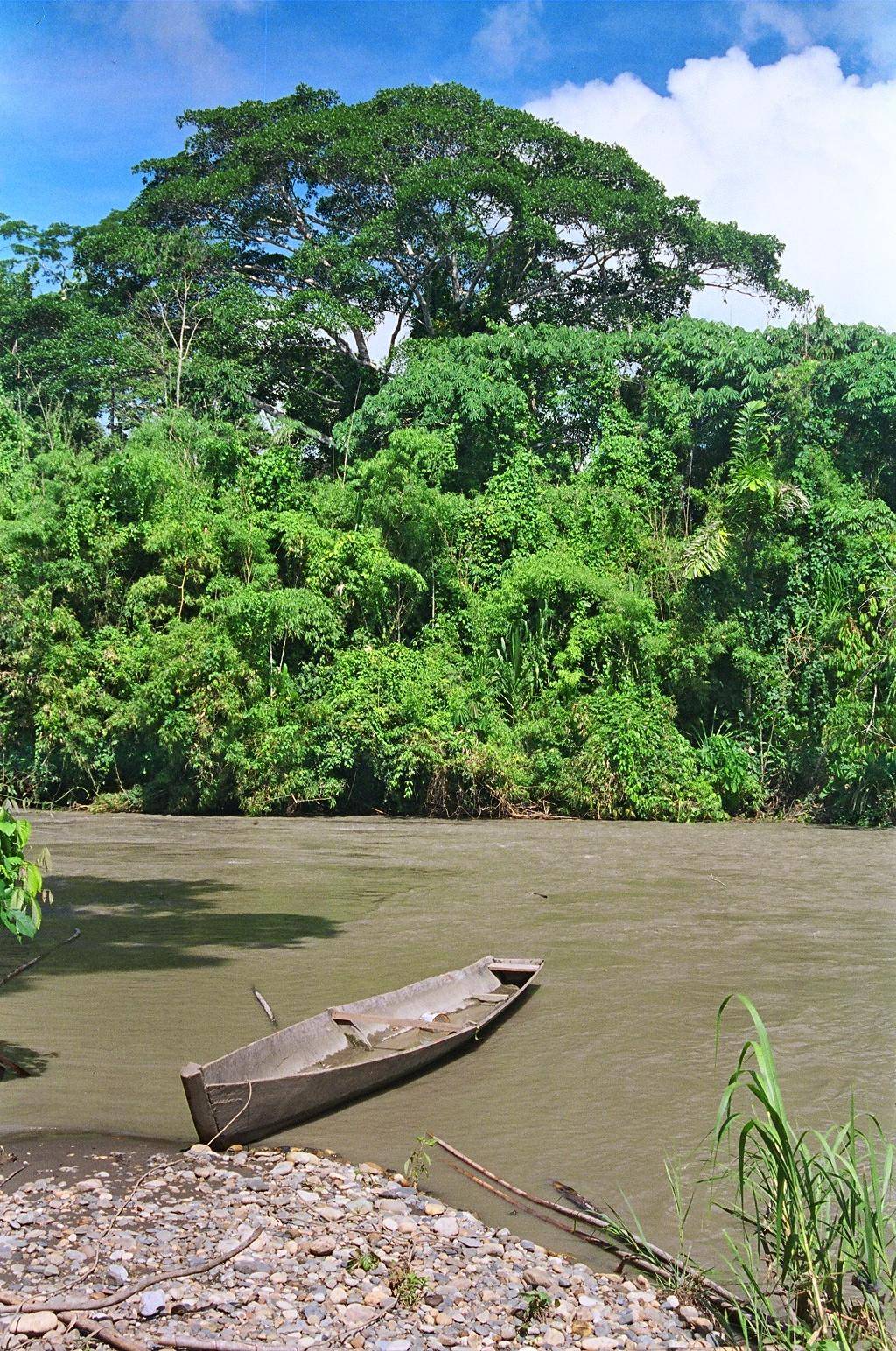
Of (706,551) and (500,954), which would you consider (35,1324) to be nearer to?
(500,954)

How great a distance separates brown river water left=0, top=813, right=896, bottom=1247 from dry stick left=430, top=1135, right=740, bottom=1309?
0.34ft

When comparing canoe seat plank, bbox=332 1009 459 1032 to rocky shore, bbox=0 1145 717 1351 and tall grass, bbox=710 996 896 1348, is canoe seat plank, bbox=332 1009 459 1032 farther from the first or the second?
tall grass, bbox=710 996 896 1348

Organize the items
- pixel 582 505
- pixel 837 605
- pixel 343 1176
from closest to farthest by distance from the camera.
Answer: pixel 343 1176, pixel 837 605, pixel 582 505

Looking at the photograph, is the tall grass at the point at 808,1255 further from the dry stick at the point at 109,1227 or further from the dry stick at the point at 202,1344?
the dry stick at the point at 109,1227

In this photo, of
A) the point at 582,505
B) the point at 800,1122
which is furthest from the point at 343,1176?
the point at 582,505

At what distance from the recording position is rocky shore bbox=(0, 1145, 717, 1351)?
3.40 meters

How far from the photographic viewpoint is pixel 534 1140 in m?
5.29

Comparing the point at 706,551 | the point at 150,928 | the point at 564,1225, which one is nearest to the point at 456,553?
the point at 706,551

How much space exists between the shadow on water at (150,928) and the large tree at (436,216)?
543 inches

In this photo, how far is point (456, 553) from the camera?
18422mm

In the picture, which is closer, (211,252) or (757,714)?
(757,714)

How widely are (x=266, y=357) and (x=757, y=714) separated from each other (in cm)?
1179

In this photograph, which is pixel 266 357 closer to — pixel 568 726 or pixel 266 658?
pixel 266 658

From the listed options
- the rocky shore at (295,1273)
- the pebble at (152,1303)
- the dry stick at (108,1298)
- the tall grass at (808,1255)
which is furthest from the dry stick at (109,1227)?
the tall grass at (808,1255)
